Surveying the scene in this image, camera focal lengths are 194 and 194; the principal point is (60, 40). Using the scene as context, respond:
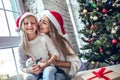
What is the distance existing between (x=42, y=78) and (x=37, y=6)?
54.9 inches

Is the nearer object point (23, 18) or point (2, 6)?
point (23, 18)

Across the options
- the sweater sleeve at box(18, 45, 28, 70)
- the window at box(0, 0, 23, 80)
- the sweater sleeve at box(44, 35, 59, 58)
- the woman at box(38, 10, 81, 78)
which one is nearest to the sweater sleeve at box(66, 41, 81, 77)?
the woman at box(38, 10, 81, 78)

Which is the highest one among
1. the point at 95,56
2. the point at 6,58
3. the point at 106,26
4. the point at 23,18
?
the point at 23,18

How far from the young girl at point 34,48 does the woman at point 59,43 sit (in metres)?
0.06

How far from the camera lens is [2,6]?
7.57 feet

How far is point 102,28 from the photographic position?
2.54 metres

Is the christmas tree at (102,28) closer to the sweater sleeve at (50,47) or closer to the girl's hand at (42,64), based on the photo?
the sweater sleeve at (50,47)

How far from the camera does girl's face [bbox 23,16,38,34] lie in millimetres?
1635

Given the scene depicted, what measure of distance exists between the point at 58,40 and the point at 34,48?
0.24 m

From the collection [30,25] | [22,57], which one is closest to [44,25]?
[30,25]

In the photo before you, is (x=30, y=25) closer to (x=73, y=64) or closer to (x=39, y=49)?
(x=39, y=49)

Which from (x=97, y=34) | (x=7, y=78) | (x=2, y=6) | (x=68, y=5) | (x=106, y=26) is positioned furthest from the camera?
(x=68, y=5)

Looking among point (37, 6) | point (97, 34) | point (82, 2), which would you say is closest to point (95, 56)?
point (97, 34)

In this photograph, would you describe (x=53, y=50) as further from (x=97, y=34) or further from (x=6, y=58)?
(x=97, y=34)
